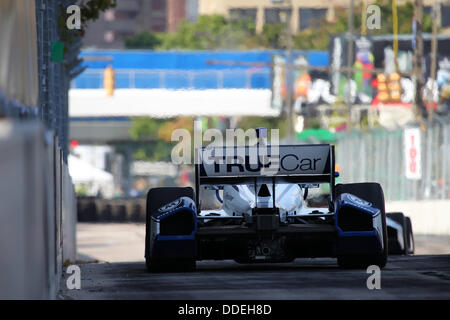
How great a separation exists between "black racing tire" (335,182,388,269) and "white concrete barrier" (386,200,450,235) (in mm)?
16927

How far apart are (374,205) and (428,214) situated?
62.2 feet

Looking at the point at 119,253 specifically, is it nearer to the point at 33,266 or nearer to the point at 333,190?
the point at 333,190

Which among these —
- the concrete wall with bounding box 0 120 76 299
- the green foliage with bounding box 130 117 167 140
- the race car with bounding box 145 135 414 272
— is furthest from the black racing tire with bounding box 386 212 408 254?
the green foliage with bounding box 130 117 167 140

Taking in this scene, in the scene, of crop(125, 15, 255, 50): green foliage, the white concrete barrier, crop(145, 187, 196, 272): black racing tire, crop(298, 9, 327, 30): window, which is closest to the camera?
crop(145, 187, 196, 272): black racing tire

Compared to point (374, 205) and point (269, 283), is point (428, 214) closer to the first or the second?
point (374, 205)

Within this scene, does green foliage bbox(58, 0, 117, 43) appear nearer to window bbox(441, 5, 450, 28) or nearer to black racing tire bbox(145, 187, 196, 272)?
black racing tire bbox(145, 187, 196, 272)

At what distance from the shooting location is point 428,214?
31.6 m

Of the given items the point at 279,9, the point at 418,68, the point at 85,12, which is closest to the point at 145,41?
the point at 279,9

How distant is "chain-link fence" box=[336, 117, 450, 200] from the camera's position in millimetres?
29828

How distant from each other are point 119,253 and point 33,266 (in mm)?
25889

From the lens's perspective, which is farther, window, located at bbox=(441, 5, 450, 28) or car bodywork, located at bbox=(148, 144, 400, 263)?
window, located at bbox=(441, 5, 450, 28)

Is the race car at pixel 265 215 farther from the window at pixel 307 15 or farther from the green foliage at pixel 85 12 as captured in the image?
the window at pixel 307 15

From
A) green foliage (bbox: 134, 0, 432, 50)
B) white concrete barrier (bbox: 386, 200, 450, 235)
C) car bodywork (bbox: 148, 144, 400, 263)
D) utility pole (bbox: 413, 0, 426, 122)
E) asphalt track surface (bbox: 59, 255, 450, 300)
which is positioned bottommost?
white concrete barrier (bbox: 386, 200, 450, 235)
